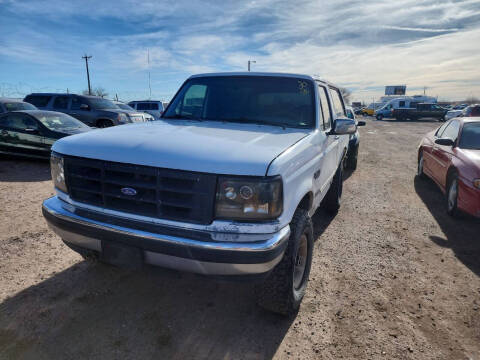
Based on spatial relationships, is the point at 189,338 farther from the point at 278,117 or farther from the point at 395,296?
the point at 278,117

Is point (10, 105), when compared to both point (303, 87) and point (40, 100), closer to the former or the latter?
point (40, 100)

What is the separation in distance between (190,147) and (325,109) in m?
2.13

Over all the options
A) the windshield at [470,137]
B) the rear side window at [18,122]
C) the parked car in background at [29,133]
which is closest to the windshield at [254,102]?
the windshield at [470,137]

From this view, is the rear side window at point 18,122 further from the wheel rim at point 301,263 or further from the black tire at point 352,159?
the black tire at point 352,159

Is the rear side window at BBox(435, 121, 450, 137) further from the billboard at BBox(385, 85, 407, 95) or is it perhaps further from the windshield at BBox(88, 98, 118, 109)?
the billboard at BBox(385, 85, 407, 95)

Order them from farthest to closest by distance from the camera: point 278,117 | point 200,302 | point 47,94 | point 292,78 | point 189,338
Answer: point 47,94 → point 292,78 → point 278,117 → point 200,302 → point 189,338

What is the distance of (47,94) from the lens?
1185 cm

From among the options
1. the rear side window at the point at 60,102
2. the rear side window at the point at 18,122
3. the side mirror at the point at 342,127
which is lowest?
the side mirror at the point at 342,127

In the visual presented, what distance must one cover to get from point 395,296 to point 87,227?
9.04ft

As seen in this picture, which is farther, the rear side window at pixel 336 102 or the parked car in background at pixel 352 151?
the parked car in background at pixel 352 151

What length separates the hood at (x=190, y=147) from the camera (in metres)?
1.99

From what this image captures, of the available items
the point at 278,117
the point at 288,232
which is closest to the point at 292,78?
the point at 278,117

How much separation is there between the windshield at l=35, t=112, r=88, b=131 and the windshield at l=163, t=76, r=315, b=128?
5669mm

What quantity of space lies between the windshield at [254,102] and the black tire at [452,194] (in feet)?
10.2
